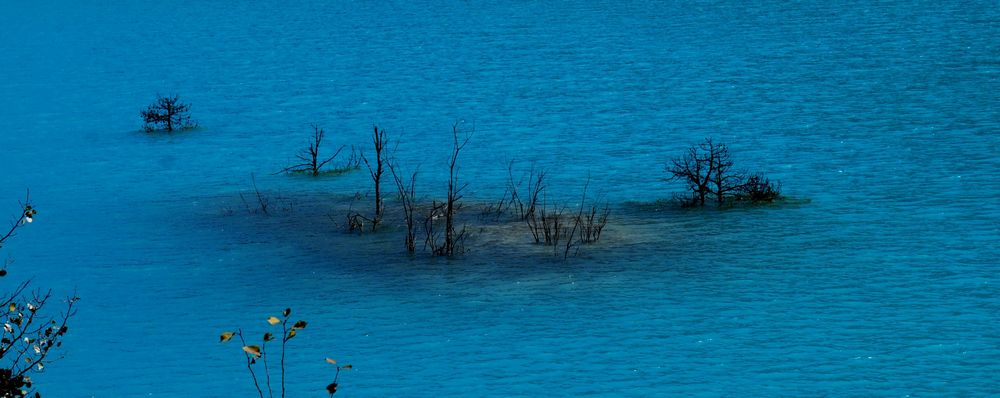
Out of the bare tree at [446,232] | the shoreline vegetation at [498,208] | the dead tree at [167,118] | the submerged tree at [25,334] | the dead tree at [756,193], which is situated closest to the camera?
the submerged tree at [25,334]

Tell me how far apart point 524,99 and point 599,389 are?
52.2ft

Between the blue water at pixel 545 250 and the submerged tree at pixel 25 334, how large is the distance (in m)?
0.29

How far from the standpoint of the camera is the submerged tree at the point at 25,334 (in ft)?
19.0

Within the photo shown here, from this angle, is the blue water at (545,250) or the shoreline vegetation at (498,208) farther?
the shoreline vegetation at (498,208)

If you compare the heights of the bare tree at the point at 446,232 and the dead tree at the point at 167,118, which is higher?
the dead tree at the point at 167,118

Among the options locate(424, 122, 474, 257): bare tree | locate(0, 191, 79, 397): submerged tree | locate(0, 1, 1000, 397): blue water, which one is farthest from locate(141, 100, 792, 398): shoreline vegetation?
locate(0, 191, 79, 397): submerged tree

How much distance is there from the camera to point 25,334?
1073 cm

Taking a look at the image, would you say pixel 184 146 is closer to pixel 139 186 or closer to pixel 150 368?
pixel 139 186

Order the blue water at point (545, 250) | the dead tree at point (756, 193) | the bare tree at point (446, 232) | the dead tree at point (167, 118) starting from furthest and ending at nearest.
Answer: the dead tree at point (167, 118)
the dead tree at point (756, 193)
the bare tree at point (446, 232)
the blue water at point (545, 250)

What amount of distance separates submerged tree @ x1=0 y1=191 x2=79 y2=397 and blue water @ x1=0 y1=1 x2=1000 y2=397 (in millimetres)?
291

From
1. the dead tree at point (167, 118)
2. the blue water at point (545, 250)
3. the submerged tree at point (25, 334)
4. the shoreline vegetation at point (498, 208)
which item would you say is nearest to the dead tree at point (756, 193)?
the shoreline vegetation at point (498, 208)

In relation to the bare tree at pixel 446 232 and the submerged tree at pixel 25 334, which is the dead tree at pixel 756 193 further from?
the submerged tree at pixel 25 334

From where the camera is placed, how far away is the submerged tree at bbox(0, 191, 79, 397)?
578cm

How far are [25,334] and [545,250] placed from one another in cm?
492
